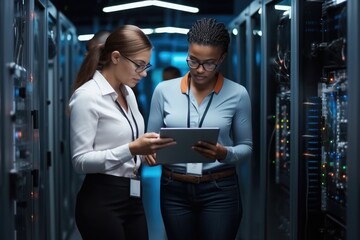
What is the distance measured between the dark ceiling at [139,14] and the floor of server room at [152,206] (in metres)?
2.39

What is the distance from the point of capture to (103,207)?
201 cm

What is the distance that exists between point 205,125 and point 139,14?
5.08m

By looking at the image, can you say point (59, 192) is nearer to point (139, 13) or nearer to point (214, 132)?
point (214, 132)

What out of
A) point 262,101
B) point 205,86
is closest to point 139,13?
point 262,101

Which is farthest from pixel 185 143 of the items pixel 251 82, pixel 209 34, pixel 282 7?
pixel 251 82

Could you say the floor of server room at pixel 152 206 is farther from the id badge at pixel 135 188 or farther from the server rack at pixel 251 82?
the id badge at pixel 135 188

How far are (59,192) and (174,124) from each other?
2.12 m

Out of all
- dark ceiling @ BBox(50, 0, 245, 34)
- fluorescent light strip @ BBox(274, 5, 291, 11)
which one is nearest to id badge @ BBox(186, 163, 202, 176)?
fluorescent light strip @ BBox(274, 5, 291, 11)

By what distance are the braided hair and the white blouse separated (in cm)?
57

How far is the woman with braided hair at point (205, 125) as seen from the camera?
2369mm

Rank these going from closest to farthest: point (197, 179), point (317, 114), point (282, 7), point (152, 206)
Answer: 1. point (197, 179)
2. point (317, 114)
3. point (282, 7)
4. point (152, 206)

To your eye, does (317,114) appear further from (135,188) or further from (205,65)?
(135,188)

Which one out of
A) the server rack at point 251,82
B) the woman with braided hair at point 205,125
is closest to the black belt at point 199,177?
the woman with braided hair at point 205,125

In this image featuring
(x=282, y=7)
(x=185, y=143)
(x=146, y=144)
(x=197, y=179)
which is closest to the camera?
(x=146, y=144)
